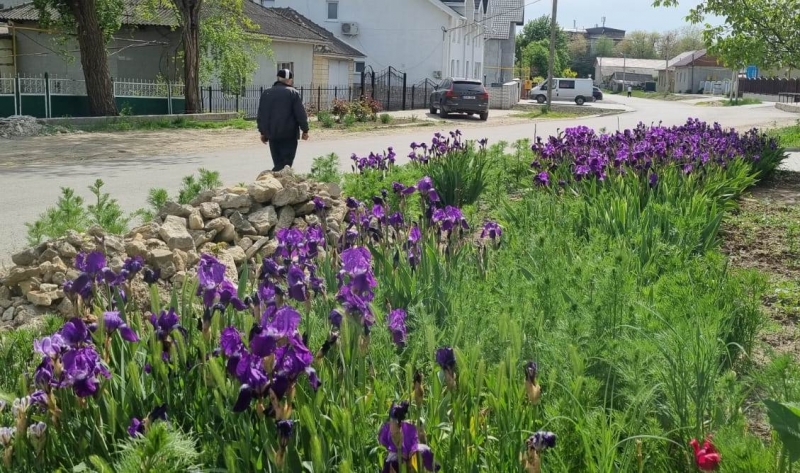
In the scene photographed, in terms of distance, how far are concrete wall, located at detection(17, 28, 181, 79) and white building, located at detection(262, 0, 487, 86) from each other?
1781 cm

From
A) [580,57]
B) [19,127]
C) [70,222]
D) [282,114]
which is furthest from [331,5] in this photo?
[580,57]

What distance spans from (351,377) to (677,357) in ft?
3.77

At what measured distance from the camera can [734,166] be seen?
9.04 m

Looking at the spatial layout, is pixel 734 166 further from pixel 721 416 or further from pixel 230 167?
pixel 230 167

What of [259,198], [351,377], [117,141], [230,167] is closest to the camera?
[351,377]

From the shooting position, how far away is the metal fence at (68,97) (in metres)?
22.5

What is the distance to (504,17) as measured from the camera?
68.9 metres

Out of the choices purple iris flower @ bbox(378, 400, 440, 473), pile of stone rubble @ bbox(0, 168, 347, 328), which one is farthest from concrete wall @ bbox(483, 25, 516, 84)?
purple iris flower @ bbox(378, 400, 440, 473)

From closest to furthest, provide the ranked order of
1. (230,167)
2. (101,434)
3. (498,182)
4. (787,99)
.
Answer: (101,434), (498,182), (230,167), (787,99)

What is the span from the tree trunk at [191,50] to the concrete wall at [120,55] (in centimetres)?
320

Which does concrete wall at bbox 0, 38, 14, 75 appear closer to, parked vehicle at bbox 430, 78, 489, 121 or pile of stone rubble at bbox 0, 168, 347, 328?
parked vehicle at bbox 430, 78, 489, 121

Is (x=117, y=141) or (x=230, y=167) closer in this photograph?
(x=230, y=167)

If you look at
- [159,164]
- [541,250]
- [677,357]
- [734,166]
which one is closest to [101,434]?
[677,357]

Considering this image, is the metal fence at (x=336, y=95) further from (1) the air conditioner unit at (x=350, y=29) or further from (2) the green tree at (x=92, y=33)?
(2) the green tree at (x=92, y=33)
